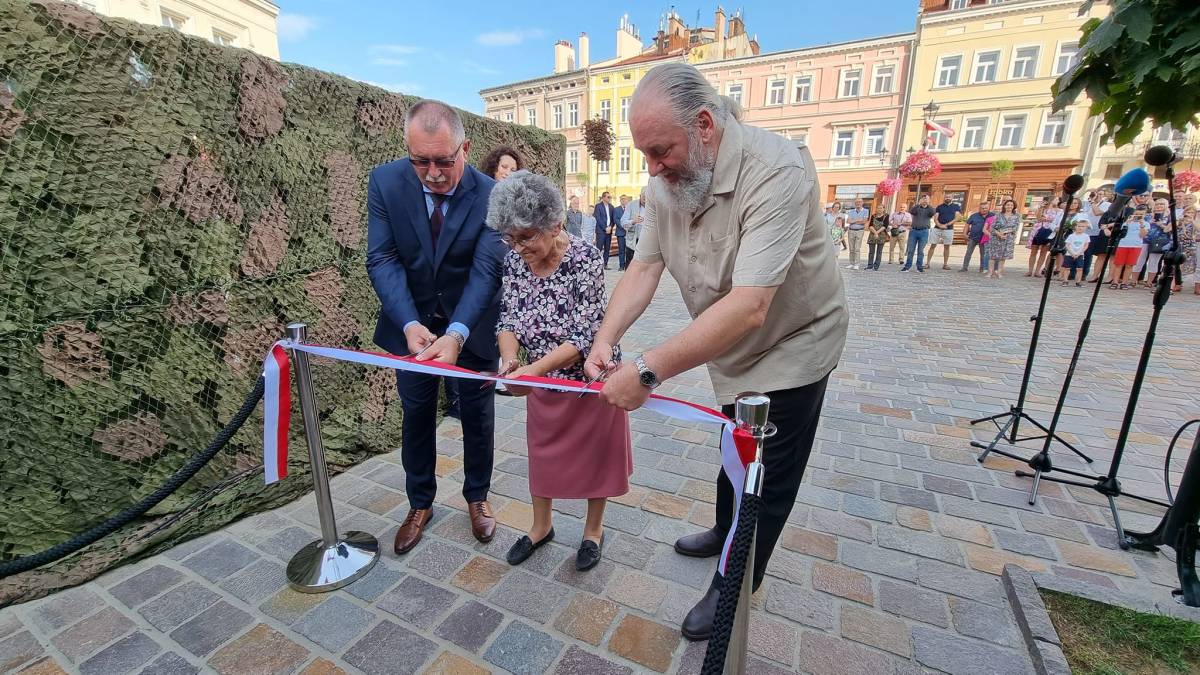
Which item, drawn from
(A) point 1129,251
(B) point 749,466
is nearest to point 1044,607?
(B) point 749,466

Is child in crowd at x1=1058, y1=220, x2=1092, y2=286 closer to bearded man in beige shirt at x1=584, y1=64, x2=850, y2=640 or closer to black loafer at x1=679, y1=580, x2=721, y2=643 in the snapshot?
bearded man in beige shirt at x1=584, y1=64, x2=850, y2=640

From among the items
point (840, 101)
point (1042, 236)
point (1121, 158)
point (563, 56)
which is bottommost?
point (1042, 236)

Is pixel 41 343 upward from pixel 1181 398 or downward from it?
upward

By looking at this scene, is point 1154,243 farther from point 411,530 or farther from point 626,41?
point 626,41

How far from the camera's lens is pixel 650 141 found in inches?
68.4

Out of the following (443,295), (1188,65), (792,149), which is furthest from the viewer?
(443,295)

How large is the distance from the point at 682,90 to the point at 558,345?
3.96 ft

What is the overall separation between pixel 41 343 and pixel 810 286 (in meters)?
3.36

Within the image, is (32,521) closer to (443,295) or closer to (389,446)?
(389,446)

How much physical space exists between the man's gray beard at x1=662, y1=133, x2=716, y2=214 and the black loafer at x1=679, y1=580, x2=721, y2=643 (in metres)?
1.59

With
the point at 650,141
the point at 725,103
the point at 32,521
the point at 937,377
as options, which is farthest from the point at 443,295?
the point at 937,377

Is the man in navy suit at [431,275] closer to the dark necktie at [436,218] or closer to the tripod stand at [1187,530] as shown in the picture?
the dark necktie at [436,218]

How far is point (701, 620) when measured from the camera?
7.16 ft

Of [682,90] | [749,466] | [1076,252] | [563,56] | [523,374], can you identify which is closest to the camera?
[749,466]
